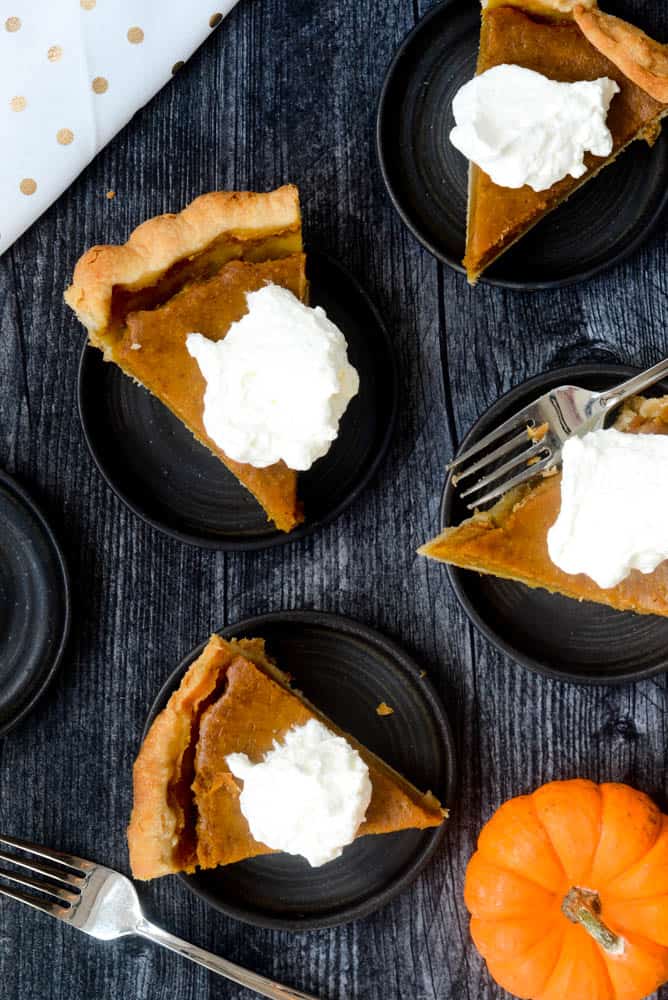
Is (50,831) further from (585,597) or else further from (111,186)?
(111,186)

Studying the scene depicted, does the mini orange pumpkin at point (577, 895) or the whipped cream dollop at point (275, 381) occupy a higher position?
the whipped cream dollop at point (275, 381)

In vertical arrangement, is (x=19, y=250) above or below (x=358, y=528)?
above

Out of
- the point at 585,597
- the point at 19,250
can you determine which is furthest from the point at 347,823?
the point at 19,250

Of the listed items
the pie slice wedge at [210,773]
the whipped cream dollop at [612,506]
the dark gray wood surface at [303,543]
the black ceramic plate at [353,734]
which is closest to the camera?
the whipped cream dollop at [612,506]

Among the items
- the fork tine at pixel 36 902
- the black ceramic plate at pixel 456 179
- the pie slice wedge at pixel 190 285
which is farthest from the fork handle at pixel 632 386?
the fork tine at pixel 36 902

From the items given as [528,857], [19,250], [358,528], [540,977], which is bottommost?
[540,977]

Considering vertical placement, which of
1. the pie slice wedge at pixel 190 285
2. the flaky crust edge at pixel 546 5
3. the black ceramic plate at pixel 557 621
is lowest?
the black ceramic plate at pixel 557 621

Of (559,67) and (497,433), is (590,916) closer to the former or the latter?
(497,433)

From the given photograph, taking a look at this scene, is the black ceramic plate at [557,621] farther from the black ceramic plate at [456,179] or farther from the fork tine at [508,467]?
the black ceramic plate at [456,179]
